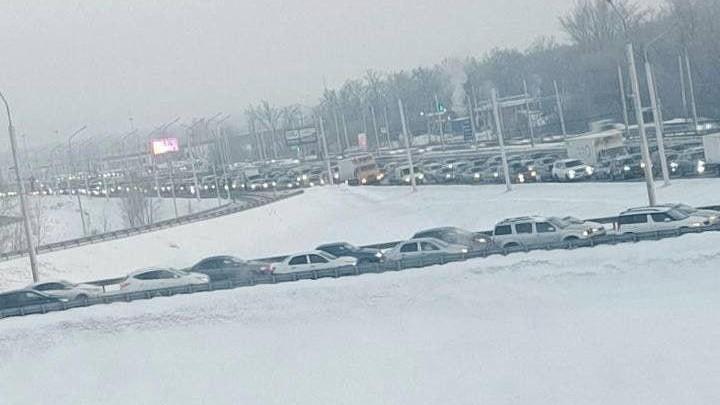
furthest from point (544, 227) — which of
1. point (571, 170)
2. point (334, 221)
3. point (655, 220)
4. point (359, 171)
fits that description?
point (359, 171)

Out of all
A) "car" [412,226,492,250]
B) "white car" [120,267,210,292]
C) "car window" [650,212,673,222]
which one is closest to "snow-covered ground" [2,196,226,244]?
"white car" [120,267,210,292]

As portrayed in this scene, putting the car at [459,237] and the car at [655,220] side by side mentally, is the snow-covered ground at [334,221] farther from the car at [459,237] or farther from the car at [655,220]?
the car at [459,237]

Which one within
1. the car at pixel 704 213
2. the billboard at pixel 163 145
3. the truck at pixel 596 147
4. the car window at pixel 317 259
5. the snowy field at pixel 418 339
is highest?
the billboard at pixel 163 145

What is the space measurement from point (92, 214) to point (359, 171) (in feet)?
70.4

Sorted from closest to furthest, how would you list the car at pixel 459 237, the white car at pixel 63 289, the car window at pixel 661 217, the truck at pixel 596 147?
the car window at pixel 661 217
the white car at pixel 63 289
the car at pixel 459 237
the truck at pixel 596 147

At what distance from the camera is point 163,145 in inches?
3098

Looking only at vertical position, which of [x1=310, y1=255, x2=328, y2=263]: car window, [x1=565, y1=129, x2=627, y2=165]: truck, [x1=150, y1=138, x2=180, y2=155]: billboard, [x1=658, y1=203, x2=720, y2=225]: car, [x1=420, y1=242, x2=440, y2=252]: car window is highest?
[x1=150, y1=138, x2=180, y2=155]: billboard

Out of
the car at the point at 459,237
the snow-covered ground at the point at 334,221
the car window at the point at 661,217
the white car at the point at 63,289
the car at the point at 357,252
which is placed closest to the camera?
the car window at the point at 661,217

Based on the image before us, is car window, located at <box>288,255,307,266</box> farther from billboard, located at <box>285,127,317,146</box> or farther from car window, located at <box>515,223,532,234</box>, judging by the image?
billboard, located at <box>285,127,317,146</box>

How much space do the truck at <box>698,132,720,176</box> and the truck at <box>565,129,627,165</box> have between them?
350 inches

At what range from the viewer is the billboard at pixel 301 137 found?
7844 cm

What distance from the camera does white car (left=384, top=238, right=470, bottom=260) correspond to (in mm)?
22359

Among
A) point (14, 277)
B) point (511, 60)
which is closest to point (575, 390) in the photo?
point (14, 277)

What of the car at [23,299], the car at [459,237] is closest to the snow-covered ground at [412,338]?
the car at [23,299]
